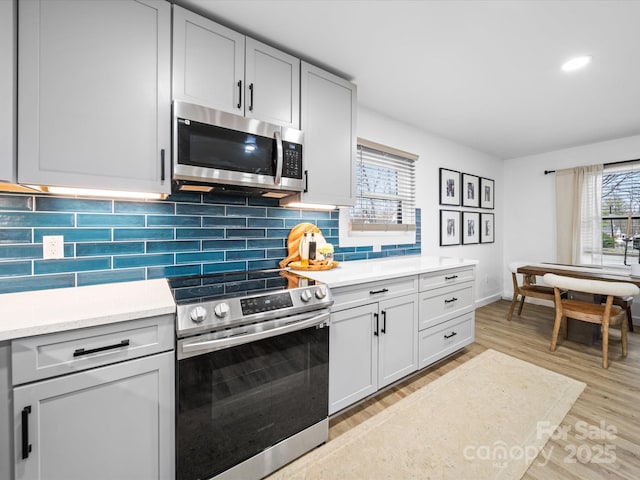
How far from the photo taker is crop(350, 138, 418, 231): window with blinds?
278 centimetres

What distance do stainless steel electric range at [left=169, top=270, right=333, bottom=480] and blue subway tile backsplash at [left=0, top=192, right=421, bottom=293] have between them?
25 centimetres

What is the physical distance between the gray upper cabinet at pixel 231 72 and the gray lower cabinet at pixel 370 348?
141 cm

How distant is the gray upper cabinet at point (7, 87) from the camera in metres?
1.08

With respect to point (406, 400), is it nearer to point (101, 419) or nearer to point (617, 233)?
point (101, 419)

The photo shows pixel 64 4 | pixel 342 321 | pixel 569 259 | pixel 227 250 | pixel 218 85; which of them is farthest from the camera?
pixel 569 259

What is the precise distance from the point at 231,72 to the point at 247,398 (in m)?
1.82

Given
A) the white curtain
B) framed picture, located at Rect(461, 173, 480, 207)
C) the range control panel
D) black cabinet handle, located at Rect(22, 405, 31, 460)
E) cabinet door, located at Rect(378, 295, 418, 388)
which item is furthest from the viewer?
framed picture, located at Rect(461, 173, 480, 207)

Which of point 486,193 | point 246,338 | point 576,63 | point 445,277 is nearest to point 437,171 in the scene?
point 486,193

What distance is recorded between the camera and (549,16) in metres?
1.61

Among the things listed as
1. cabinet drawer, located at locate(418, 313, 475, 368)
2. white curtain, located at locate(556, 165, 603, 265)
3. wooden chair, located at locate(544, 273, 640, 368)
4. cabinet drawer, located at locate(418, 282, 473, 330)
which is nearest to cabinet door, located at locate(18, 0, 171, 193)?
cabinet drawer, located at locate(418, 282, 473, 330)

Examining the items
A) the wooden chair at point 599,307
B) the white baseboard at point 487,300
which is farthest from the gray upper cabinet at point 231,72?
the white baseboard at point 487,300

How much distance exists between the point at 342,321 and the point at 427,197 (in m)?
2.38

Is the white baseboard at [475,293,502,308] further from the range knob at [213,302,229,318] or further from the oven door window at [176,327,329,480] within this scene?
the range knob at [213,302,229,318]

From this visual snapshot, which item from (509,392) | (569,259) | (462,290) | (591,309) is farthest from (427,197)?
(569,259)
